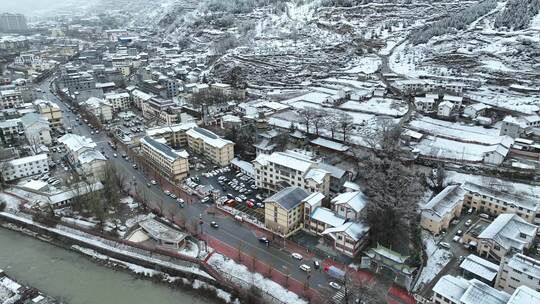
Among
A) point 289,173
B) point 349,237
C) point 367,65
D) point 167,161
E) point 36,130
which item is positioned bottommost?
point 349,237

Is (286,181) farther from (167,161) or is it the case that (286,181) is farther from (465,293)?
(465,293)

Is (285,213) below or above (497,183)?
above

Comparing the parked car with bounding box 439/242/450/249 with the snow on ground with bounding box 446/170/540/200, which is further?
the snow on ground with bounding box 446/170/540/200

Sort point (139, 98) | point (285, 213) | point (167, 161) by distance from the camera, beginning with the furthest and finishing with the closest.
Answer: point (139, 98) → point (167, 161) → point (285, 213)

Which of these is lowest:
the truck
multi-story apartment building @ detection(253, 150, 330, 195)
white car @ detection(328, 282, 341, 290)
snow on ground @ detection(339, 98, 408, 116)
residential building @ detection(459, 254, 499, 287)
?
white car @ detection(328, 282, 341, 290)

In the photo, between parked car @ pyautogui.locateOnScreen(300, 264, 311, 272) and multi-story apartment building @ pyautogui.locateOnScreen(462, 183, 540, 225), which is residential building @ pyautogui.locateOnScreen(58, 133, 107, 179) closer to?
parked car @ pyautogui.locateOnScreen(300, 264, 311, 272)

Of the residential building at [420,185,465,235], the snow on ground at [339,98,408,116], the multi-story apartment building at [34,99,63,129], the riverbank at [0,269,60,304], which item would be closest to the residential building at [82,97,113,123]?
the multi-story apartment building at [34,99,63,129]

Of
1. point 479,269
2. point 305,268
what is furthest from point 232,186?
point 479,269
